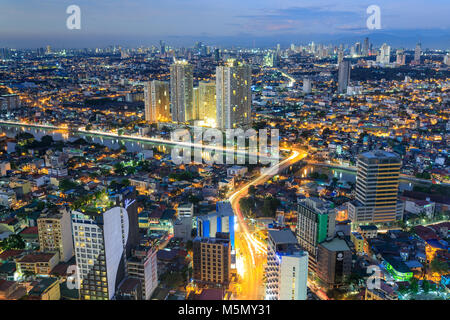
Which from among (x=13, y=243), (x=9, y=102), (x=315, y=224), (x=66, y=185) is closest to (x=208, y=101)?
(x=66, y=185)

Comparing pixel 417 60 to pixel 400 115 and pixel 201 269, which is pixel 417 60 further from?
pixel 201 269

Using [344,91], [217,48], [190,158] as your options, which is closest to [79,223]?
[190,158]

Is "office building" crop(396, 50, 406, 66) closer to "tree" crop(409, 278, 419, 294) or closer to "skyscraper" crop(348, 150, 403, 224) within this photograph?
"skyscraper" crop(348, 150, 403, 224)

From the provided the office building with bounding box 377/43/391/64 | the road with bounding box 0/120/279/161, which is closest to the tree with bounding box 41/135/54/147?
the road with bounding box 0/120/279/161

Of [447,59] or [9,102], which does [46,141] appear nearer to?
[9,102]

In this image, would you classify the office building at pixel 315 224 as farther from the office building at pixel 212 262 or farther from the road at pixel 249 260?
the office building at pixel 212 262

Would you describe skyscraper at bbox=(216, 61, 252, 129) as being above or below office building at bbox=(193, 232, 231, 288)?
above
